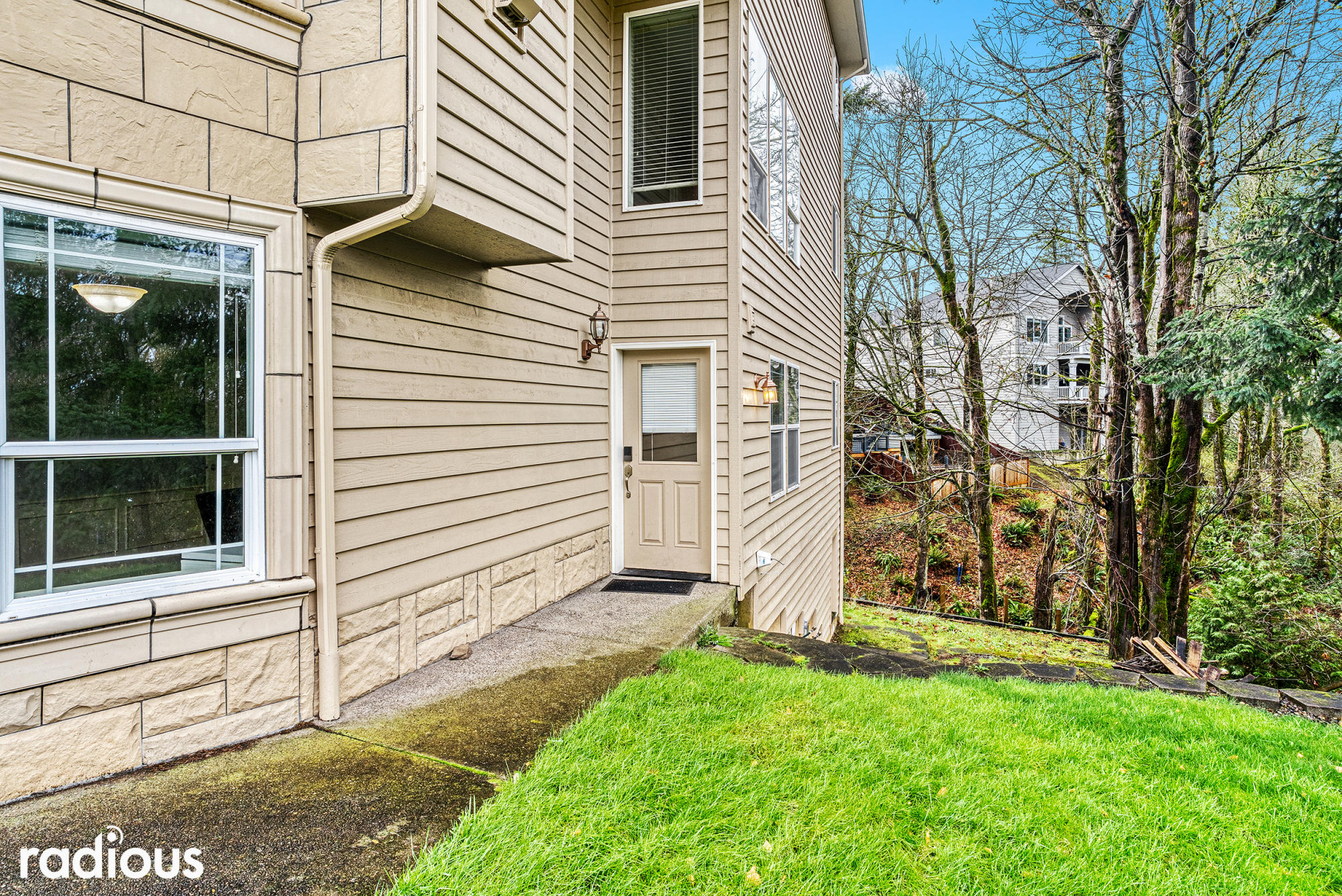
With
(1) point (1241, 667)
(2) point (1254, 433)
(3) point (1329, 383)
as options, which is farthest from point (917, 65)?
(1) point (1241, 667)

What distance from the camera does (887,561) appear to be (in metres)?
16.0

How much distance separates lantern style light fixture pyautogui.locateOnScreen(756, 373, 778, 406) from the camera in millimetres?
6207

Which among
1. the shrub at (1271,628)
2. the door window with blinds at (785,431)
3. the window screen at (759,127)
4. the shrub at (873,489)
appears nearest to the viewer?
the window screen at (759,127)

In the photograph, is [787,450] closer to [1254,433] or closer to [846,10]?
[846,10]

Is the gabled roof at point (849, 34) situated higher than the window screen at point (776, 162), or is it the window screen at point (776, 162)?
the gabled roof at point (849, 34)

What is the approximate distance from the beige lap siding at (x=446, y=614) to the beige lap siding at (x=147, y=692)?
31cm

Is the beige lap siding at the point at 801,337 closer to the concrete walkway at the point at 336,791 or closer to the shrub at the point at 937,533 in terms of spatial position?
the concrete walkway at the point at 336,791

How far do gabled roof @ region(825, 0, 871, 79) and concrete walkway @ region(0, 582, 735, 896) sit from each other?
10.4 meters

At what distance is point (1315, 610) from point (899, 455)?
29.7ft

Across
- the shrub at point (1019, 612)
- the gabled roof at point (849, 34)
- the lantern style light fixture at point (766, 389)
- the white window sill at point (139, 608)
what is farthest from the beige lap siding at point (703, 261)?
the shrub at point (1019, 612)

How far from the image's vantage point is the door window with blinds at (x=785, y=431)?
6.91 metres

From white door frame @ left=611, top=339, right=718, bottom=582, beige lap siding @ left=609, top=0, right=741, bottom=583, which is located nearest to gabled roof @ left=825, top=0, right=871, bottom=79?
beige lap siding @ left=609, top=0, right=741, bottom=583

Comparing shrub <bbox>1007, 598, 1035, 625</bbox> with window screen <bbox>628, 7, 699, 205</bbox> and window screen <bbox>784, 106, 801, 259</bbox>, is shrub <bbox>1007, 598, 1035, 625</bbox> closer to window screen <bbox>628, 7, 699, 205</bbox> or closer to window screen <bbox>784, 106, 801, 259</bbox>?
window screen <bbox>784, 106, 801, 259</bbox>

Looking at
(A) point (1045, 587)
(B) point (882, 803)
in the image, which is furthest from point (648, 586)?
(A) point (1045, 587)
